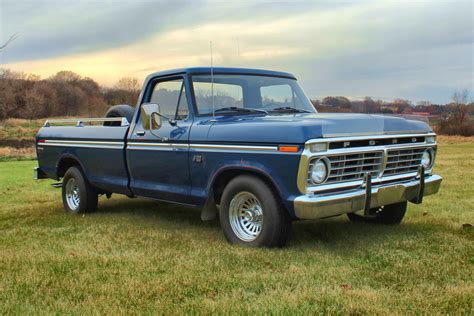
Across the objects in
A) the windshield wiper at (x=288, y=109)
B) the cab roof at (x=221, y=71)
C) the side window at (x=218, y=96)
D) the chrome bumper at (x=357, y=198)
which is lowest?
the chrome bumper at (x=357, y=198)

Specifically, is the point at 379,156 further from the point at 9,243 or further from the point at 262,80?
the point at 9,243

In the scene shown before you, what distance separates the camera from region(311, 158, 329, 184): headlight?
4.81m

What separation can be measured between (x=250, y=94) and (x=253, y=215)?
72.8 inches

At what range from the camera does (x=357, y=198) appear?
5051 mm

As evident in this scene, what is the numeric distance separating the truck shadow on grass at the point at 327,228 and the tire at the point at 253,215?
1.29ft

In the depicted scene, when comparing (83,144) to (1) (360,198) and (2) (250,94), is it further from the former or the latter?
(1) (360,198)

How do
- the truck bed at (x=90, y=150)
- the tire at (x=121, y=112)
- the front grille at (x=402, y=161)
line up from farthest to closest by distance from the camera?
1. the tire at (x=121, y=112)
2. the truck bed at (x=90, y=150)
3. the front grille at (x=402, y=161)

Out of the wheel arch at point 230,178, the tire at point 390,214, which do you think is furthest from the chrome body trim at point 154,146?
the tire at point 390,214

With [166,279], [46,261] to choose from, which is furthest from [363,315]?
[46,261]

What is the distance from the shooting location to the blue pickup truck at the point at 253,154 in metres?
4.88

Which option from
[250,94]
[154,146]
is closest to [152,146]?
[154,146]

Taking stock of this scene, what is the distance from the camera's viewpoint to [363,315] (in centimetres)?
351

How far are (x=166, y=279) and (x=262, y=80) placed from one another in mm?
3329

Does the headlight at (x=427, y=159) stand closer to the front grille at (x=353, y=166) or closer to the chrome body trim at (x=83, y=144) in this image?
the front grille at (x=353, y=166)
